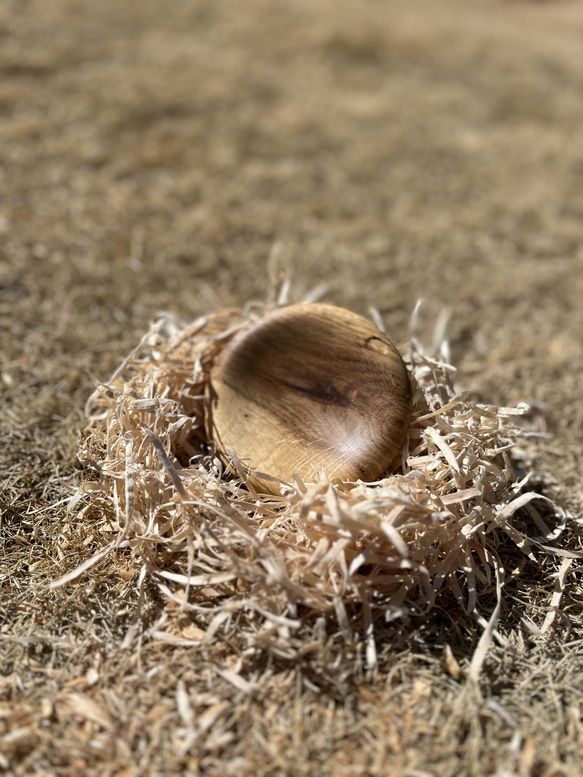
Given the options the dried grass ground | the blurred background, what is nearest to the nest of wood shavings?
the dried grass ground

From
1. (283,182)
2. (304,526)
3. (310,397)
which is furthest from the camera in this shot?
(283,182)

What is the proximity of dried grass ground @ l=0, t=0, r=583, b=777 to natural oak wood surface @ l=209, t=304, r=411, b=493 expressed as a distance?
0.41 metres

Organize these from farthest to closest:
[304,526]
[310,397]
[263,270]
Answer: [263,270] < [310,397] < [304,526]

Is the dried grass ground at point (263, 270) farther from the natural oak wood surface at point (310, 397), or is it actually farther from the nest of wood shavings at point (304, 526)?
the natural oak wood surface at point (310, 397)

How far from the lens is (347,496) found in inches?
61.7

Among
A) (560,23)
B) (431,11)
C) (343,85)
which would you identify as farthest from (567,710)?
(560,23)

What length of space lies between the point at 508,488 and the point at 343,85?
137 inches

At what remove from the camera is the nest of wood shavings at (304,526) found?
1.45 metres

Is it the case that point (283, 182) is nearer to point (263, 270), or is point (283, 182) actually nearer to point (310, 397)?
point (263, 270)

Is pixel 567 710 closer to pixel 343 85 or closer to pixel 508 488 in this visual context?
pixel 508 488

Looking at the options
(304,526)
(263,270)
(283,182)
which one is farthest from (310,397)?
(283,182)

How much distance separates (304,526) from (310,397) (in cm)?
38

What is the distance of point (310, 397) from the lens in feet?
5.79

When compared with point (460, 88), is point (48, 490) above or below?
below
